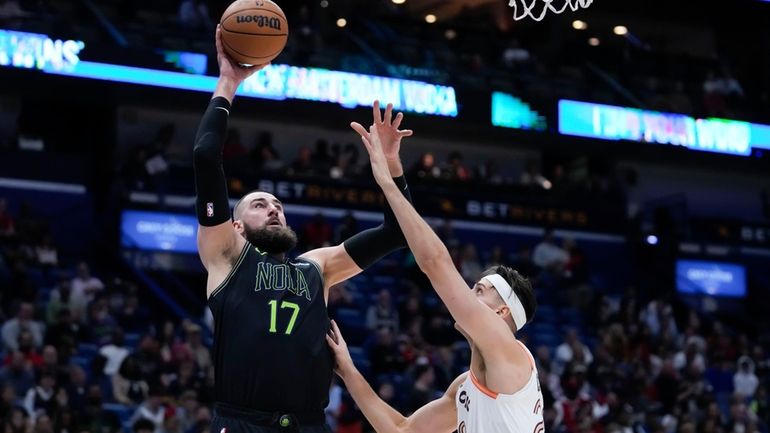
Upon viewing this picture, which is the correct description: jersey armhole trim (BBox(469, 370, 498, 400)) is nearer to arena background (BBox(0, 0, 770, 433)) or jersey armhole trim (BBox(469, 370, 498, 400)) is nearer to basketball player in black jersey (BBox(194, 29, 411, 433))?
basketball player in black jersey (BBox(194, 29, 411, 433))

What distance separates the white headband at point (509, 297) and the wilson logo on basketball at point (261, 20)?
1636 millimetres

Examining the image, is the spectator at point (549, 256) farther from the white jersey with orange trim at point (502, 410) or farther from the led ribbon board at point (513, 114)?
the white jersey with orange trim at point (502, 410)

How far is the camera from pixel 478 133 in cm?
2573

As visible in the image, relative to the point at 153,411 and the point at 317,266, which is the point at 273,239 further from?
the point at 153,411

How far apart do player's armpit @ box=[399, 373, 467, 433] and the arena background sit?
286 inches

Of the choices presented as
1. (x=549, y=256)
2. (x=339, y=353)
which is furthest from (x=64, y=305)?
(x=339, y=353)

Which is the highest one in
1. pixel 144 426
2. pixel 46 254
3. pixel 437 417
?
pixel 46 254

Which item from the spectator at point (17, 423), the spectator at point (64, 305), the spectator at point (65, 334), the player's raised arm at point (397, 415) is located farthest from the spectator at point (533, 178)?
the player's raised arm at point (397, 415)

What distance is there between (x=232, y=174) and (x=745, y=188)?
14008 mm

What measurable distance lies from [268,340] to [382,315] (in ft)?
41.0

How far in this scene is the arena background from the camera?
1617cm

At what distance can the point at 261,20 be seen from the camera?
20.4 feet

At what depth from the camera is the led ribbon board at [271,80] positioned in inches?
760

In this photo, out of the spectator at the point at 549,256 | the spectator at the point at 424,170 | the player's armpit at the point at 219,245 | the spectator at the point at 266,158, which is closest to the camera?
the player's armpit at the point at 219,245
